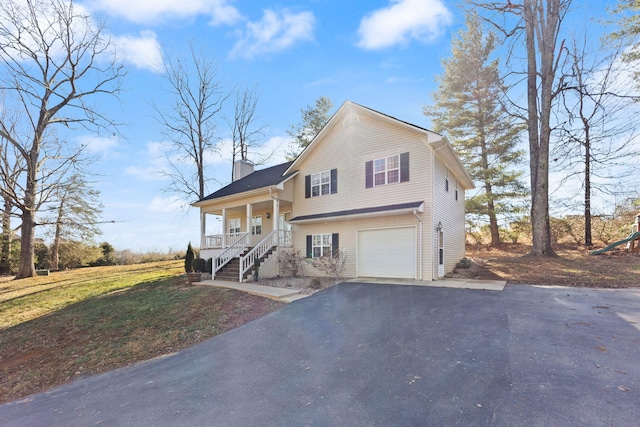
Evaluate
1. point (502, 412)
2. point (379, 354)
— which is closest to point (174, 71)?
point (379, 354)

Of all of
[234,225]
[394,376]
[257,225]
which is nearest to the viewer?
[394,376]

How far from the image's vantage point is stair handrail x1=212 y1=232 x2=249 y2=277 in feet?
45.0

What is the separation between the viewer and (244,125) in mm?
25953

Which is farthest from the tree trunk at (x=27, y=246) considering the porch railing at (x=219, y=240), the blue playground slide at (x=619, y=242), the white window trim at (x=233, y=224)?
the blue playground slide at (x=619, y=242)

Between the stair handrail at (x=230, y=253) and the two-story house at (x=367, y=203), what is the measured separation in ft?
0.15

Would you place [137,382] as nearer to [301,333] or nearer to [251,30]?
[301,333]

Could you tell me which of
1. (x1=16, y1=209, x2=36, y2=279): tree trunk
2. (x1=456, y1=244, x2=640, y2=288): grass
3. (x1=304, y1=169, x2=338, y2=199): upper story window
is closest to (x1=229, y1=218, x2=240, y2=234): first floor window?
(x1=304, y1=169, x2=338, y2=199): upper story window

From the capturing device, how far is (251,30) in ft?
37.5

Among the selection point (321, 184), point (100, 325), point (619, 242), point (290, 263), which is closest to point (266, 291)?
point (290, 263)

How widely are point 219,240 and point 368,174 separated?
962 centimetres

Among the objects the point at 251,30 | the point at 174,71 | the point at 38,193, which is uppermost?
the point at 174,71

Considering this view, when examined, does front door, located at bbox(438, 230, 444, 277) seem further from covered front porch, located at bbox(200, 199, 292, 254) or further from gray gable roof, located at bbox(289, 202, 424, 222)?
covered front porch, located at bbox(200, 199, 292, 254)

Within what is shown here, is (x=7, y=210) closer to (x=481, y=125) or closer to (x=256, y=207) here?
(x=256, y=207)

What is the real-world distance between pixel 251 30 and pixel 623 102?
1695 centimetres
